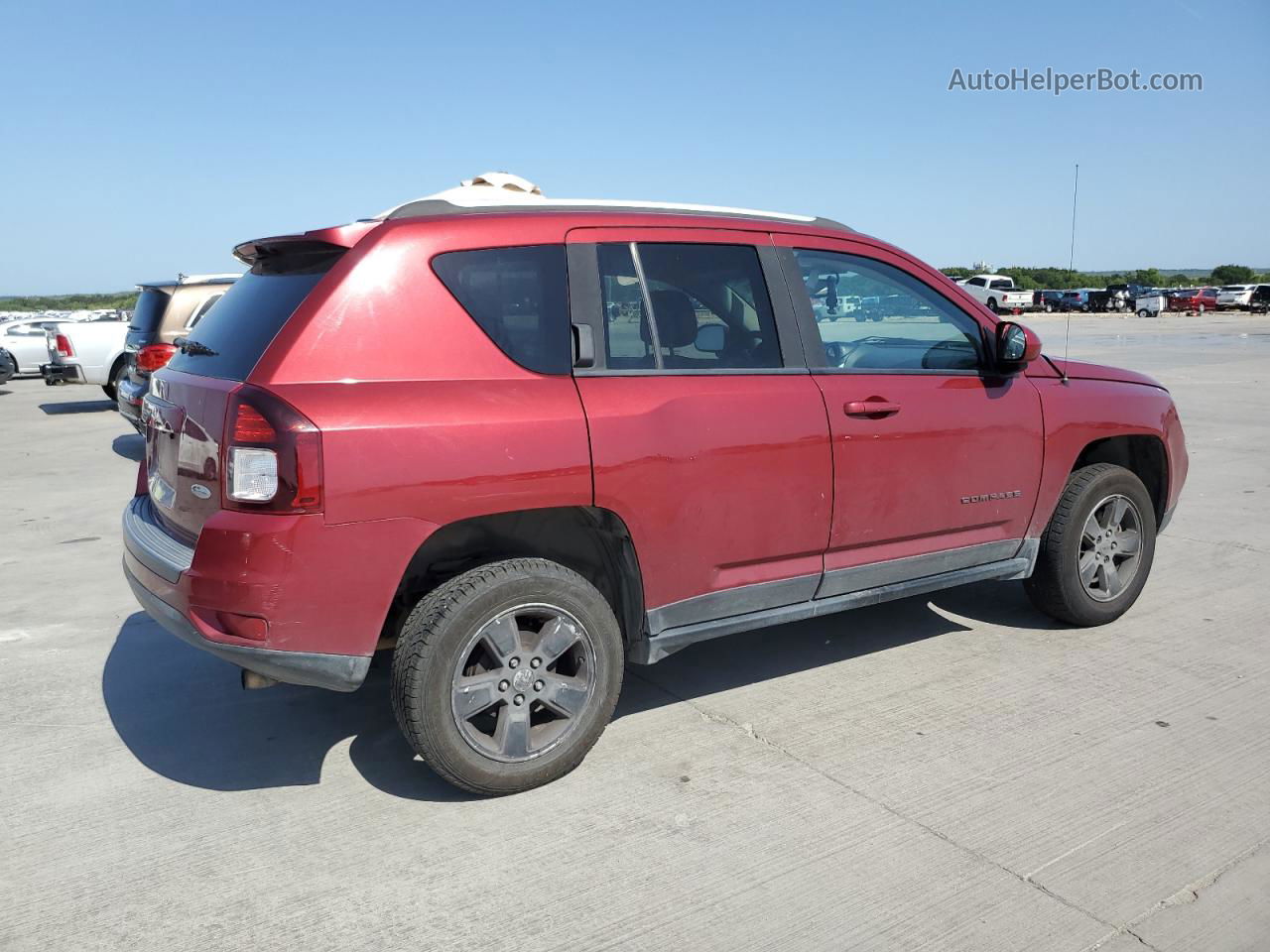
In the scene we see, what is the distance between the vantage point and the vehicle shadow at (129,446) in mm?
10724

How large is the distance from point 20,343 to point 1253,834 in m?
24.5

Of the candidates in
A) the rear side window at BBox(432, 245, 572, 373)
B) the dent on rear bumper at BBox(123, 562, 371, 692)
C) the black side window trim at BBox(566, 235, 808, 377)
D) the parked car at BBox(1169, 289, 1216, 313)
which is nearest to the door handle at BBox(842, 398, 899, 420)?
the black side window trim at BBox(566, 235, 808, 377)

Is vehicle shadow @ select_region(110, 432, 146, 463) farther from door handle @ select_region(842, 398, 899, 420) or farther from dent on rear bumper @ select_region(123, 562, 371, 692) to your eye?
door handle @ select_region(842, 398, 899, 420)

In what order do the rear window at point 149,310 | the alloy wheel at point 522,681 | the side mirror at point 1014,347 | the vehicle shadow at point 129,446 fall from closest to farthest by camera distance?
the alloy wheel at point 522,681, the side mirror at point 1014,347, the vehicle shadow at point 129,446, the rear window at point 149,310

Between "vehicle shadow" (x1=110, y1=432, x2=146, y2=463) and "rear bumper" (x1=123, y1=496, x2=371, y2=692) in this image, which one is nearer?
"rear bumper" (x1=123, y1=496, x2=371, y2=692)

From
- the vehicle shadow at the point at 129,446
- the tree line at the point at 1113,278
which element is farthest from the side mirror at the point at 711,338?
the tree line at the point at 1113,278

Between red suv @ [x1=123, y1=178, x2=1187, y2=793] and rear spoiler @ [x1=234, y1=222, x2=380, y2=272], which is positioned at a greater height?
rear spoiler @ [x1=234, y1=222, x2=380, y2=272]

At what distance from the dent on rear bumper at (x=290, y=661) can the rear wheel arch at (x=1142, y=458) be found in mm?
3538

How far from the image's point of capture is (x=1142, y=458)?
5.27 meters

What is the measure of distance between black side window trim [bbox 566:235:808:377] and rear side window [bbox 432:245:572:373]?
48 mm

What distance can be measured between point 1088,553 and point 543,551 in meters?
2.80

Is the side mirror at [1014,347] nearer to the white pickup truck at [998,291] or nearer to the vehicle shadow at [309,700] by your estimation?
the vehicle shadow at [309,700]

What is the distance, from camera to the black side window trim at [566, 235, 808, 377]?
139 inches

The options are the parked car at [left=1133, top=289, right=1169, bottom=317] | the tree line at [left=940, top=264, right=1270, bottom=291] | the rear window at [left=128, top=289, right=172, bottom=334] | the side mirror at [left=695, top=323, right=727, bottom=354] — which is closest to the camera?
the side mirror at [left=695, top=323, right=727, bottom=354]
